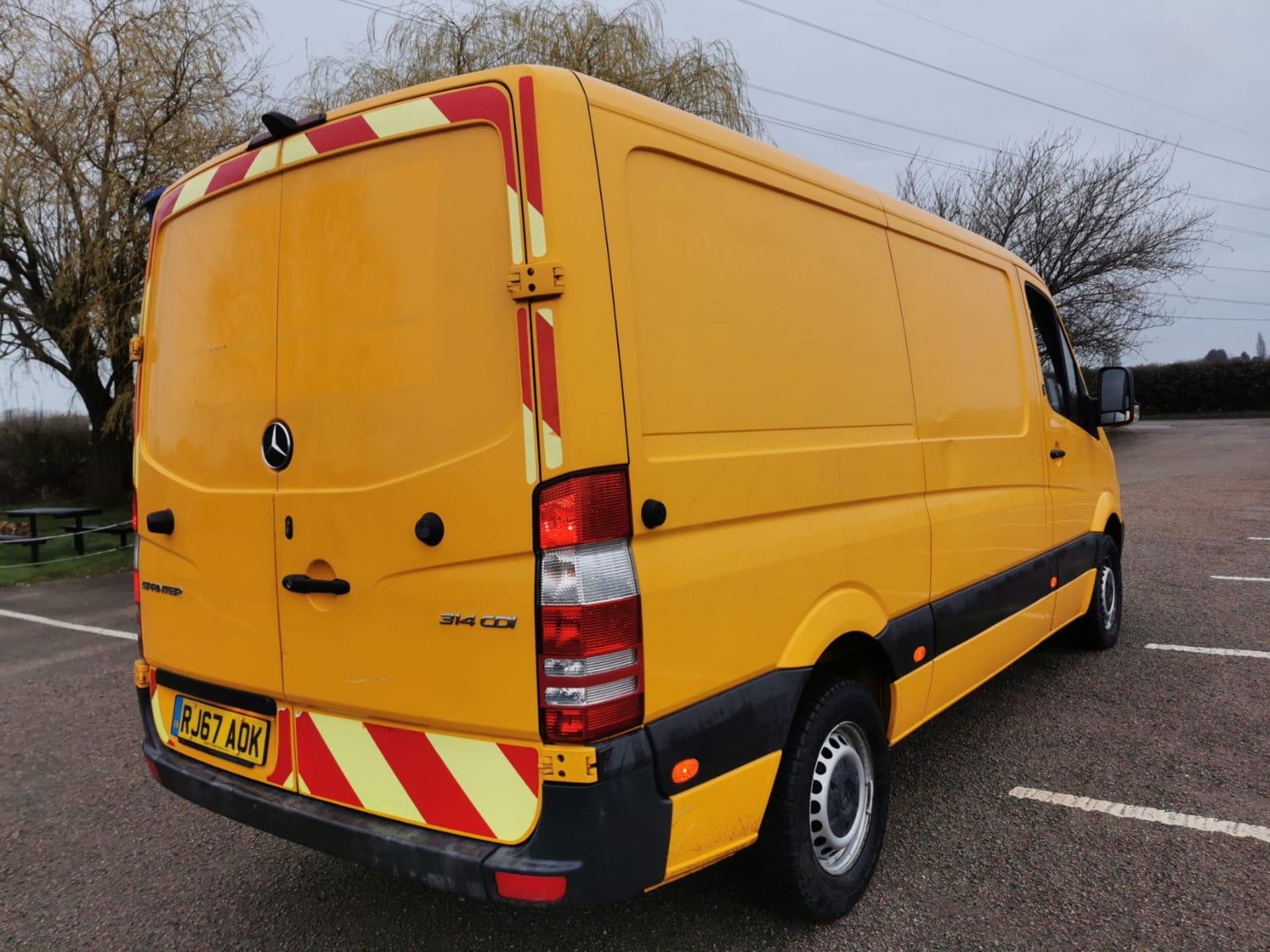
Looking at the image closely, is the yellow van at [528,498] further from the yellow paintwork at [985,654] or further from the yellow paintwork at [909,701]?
the yellow paintwork at [985,654]

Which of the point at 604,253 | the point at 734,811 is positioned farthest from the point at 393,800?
the point at 604,253

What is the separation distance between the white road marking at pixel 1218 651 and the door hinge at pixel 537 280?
4970mm

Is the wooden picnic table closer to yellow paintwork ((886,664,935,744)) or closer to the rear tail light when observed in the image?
yellow paintwork ((886,664,935,744))

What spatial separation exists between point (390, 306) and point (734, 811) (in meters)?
1.50

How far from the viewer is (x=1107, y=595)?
524 cm

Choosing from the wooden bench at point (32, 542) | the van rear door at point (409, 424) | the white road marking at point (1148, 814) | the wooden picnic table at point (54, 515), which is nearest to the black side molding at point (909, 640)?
the white road marking at point (1148, 814)

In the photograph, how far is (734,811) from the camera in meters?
2.18

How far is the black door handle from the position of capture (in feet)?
7.10

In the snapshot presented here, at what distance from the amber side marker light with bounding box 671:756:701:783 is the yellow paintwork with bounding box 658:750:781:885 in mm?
32

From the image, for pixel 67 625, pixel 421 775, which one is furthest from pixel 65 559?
pixel 421 775

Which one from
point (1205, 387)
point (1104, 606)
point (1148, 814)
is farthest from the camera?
point (1205, 387)

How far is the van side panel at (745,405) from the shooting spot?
201 centimetres

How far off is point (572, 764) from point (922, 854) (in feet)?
5.46

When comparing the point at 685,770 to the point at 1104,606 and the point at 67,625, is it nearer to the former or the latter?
the point at 1104,606
